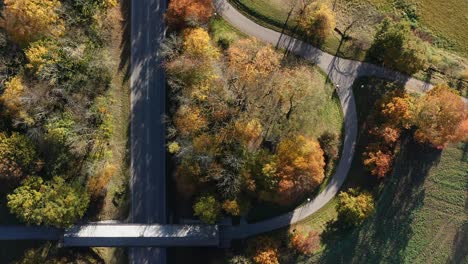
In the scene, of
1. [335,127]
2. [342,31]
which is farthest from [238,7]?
[335,127]

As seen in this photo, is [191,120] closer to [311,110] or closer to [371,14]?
[311,110]

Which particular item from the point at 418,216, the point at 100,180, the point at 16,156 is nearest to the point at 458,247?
the point at 418,216

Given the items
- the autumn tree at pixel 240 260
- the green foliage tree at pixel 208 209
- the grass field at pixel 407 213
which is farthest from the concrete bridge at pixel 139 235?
the grass field at pixel 407 213

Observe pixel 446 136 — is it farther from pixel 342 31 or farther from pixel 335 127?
pixel 342 31

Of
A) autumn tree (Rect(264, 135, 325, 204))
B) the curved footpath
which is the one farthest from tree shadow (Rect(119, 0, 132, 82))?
autumn tree (Rect(264, 135, 325, 204))

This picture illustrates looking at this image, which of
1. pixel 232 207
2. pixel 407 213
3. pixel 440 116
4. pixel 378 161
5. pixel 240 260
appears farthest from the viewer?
pixel 407 213

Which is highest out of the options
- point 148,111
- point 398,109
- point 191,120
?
point 398,109

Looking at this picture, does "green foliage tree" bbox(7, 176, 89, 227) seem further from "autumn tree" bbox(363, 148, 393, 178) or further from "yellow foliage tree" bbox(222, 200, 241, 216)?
"autumn tree" bbox(363, 148, 393, 178)
